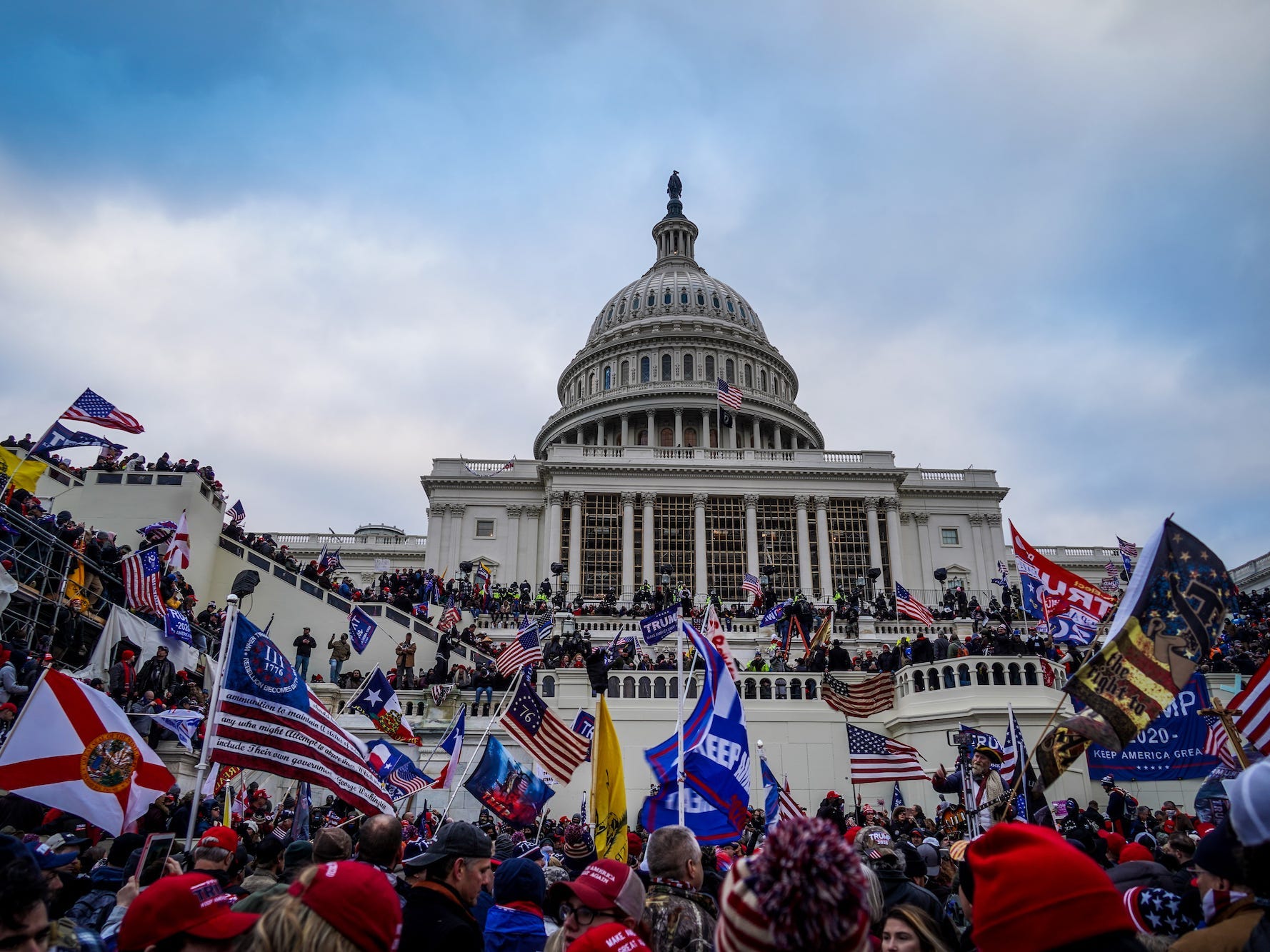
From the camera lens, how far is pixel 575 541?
5612cm

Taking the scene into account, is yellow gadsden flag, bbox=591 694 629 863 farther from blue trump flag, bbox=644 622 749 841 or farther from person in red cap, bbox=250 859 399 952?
person in red cap, bbox=250 859 399 952

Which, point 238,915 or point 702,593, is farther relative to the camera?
point 702,593

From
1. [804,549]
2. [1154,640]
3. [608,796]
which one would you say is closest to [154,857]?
[608,796]

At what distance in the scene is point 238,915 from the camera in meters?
3.89

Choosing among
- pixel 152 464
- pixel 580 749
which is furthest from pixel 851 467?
pixel 580 749

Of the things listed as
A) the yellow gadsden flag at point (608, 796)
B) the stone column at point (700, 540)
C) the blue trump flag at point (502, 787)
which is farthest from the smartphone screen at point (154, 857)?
the stone column at point (700, 540)

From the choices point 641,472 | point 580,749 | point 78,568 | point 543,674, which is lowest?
point 580,749

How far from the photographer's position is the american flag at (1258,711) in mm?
6906

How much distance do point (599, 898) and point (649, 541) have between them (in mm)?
51682

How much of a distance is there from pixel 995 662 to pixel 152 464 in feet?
88.9

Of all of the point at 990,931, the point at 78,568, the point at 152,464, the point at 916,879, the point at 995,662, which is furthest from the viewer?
the point at 152,464

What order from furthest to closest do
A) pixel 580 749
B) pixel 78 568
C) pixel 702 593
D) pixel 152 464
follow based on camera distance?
pixel 702 593
pixel 152 464
pixel 78 568
pixel 580 749

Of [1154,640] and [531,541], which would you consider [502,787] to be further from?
[531,541]

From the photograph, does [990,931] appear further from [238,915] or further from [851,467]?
[851,467]
